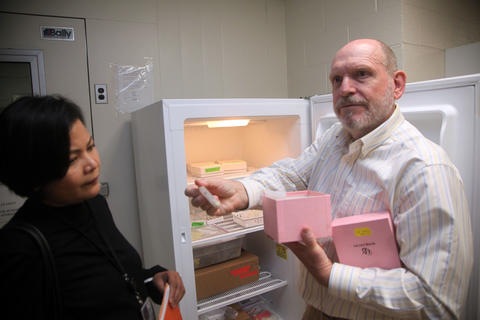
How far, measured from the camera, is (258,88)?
243 cm

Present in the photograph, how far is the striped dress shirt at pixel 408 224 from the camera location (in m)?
0.83

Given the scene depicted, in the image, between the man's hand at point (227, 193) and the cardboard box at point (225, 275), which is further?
the cardboard box at point (225, 275)

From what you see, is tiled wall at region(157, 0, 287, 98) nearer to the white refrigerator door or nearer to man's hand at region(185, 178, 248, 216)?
man's hand at region(185, 178, 248, 216)

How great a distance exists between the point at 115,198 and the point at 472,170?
182cm

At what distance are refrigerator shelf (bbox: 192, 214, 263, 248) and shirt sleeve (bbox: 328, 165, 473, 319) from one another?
79cm

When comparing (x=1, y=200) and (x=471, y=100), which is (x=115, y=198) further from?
(x=471, y=100)

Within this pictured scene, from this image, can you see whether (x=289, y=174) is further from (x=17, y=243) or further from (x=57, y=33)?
(x=57, y=33)

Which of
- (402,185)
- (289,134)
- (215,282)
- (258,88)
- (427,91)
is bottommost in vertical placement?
(215,282)

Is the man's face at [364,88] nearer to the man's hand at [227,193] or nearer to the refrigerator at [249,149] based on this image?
the refrigerator at [249,149]

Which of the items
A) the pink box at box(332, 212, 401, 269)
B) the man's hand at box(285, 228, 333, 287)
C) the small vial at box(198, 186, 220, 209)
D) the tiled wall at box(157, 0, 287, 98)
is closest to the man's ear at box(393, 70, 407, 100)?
the pink box at box(332, 212, 401, 269)

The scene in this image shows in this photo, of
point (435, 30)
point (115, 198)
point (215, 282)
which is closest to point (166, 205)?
point (215, 282)

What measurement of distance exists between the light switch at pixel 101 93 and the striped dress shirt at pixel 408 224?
149 centimetres

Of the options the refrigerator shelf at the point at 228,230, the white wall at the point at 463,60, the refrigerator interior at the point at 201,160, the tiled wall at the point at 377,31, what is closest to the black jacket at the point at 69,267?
the refrigerator interior at the point at 201,160

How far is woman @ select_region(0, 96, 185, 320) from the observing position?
716mm
